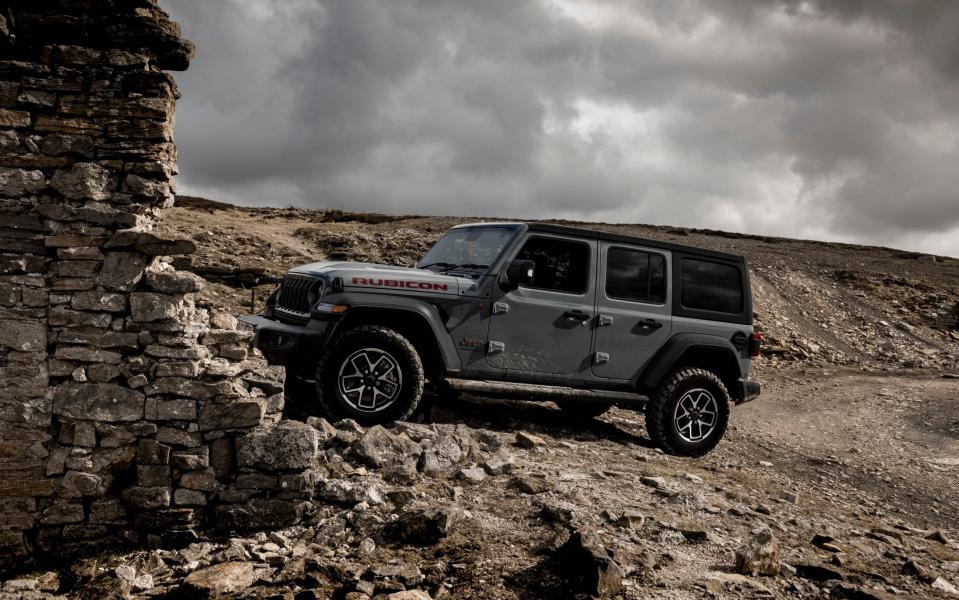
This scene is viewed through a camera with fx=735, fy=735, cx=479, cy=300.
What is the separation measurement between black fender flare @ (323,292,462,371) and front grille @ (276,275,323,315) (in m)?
0.28

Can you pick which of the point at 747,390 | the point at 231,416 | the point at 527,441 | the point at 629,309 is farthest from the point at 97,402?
the point at 747,390

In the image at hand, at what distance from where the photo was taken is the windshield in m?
7.23

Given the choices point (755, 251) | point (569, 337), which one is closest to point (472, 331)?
point (569, 337)

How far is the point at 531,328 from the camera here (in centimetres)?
710

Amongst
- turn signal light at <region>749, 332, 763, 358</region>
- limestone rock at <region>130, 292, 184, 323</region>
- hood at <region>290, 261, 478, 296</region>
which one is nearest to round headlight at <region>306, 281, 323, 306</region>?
hood at <region>290, 261, 478, 296</region>

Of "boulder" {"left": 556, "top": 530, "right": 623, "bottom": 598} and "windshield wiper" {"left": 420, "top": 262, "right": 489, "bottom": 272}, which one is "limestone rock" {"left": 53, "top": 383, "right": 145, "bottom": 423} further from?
"windshield wiper" {"left": 420, "top": 262, "right": 489, "bottom": 272}

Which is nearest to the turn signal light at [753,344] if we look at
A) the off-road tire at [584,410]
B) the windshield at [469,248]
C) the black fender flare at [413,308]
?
the off-road tire at [584,410]

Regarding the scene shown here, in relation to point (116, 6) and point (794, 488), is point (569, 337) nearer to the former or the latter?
point (794, 488)

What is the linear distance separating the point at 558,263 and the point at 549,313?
0.55 metres

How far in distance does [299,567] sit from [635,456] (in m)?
3.88

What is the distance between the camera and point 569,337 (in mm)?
7285

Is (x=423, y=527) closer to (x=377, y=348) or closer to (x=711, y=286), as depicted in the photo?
(x=377, y=348)

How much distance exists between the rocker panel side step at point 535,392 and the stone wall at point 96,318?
6.75ft

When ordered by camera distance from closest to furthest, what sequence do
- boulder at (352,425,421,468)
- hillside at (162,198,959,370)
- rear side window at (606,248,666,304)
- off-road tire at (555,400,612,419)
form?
boulder at (352,425,421,468) → rear side window at (606,248,666,304) → off-road tire at (555,400,612,419) → hillside at (162,198,959,370)
